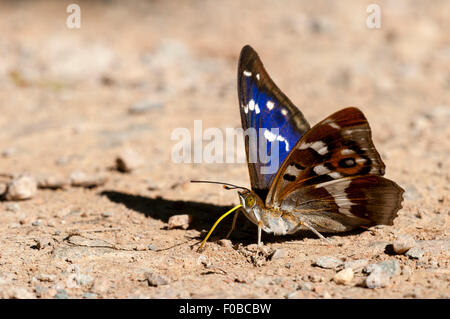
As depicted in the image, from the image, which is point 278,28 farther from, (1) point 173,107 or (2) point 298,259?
(2) point 298,259

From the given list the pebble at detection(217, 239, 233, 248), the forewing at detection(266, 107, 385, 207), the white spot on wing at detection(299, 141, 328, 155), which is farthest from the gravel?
the pebble at detection(217, 239, 233, 248)

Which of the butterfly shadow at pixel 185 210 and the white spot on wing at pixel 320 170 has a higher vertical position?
the white spot on wing at pixel 320 170

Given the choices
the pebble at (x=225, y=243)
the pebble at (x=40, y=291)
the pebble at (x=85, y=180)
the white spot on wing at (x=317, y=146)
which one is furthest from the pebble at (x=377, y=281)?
the pebble at (x=85, y=180)

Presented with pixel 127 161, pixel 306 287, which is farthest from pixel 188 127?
pixel 306 287

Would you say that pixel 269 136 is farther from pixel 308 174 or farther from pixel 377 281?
pixel 377 281

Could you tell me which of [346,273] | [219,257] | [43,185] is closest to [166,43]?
[43,185]

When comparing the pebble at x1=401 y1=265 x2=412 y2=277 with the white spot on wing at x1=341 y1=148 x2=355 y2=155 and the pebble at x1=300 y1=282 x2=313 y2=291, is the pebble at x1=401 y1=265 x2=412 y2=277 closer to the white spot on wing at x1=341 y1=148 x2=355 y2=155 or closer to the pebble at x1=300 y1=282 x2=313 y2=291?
the pebble at x1=300 y1=282 x2=313 y2=291

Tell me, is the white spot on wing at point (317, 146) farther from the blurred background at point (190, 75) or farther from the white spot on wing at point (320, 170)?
the blurred background at point (190, 75)

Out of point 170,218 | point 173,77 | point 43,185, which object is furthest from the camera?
point 173,77
